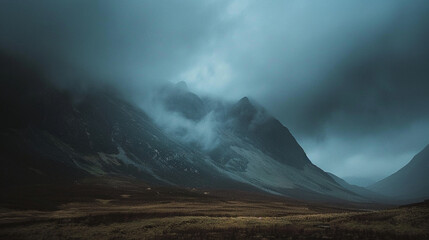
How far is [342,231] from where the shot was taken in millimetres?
45719

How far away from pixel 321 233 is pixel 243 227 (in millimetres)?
12945

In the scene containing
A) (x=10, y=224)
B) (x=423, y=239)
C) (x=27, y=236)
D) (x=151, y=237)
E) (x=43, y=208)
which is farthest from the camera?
(x=43, y=208)

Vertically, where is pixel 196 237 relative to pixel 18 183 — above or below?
below

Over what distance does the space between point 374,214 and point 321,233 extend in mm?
16250

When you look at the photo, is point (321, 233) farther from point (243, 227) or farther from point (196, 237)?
point (196, 237)

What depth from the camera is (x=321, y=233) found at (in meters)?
45.2

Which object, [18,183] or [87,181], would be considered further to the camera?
[87,181]

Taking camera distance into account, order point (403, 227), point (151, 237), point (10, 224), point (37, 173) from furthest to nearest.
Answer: point (37, 173) < point (10, 224) < point (151, 237) < point (403, 227)

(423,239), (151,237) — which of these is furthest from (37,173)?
(423,239)

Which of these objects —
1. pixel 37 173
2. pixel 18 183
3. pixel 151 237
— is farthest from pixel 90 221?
pixel 37 173

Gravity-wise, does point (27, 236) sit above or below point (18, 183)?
below

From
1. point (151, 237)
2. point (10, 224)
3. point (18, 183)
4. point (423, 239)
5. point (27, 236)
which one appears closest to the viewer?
point (423, 239)

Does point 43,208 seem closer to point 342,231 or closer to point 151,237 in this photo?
point 151,237

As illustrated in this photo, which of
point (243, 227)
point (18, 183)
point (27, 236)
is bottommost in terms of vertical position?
point (27, 236)
